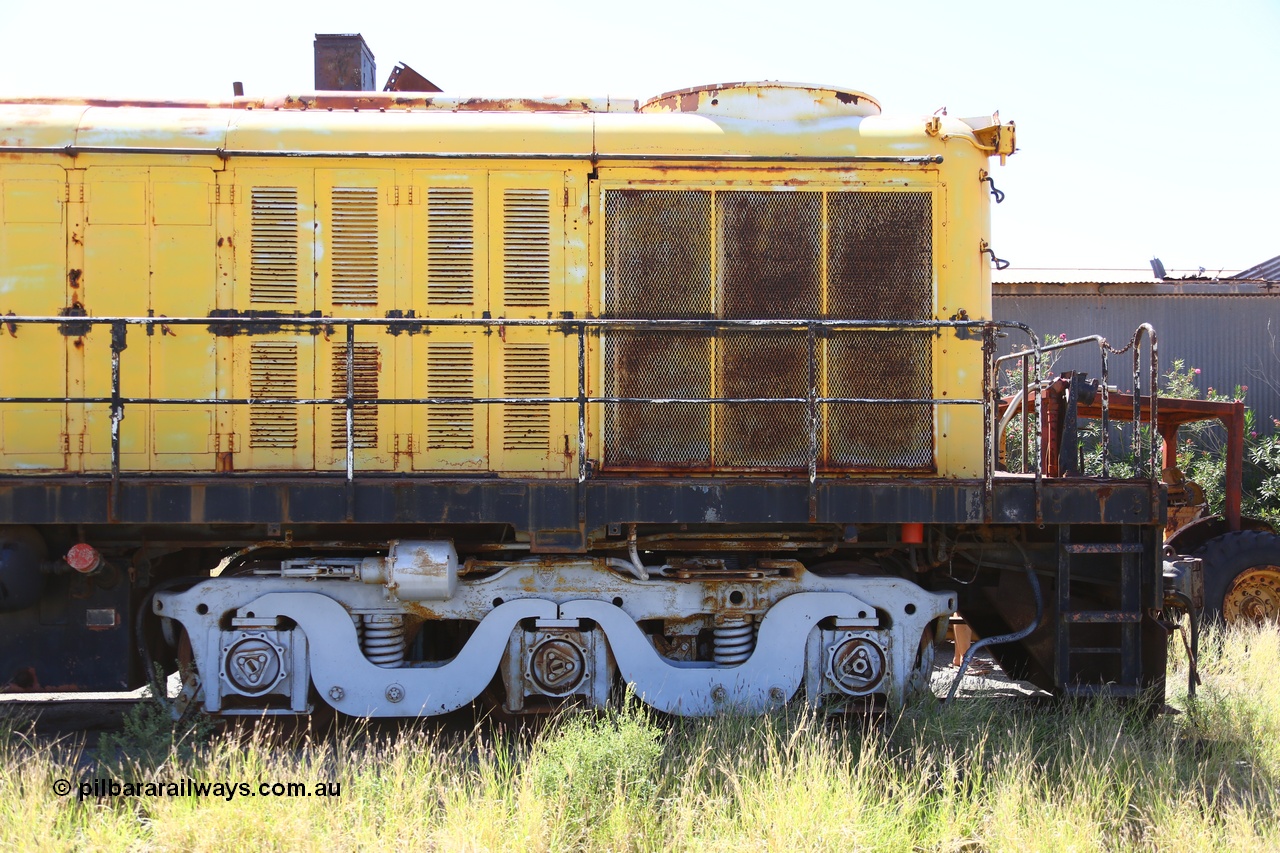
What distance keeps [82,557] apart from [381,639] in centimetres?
178

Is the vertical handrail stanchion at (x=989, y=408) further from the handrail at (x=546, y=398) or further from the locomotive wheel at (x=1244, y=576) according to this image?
the locomotive wheel at (x=1244, y=576)

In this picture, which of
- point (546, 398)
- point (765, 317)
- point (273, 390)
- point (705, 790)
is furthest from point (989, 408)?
point (273, 390)

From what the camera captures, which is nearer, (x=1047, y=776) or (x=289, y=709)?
(x=1047, y=776)

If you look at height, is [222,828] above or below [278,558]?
below

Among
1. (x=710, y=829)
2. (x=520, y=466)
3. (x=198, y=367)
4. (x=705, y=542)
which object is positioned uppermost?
(x=198, y=367)

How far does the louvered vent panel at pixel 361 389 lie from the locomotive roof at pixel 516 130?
130 cm

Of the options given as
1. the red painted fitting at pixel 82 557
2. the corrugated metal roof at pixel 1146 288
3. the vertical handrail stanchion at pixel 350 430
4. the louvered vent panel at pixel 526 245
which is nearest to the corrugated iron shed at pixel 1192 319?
the corrugated metal roof at pixel 1146 288

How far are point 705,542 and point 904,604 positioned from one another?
1290mm

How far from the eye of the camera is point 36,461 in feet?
19.5

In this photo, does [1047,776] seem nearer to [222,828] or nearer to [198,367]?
[222,828]

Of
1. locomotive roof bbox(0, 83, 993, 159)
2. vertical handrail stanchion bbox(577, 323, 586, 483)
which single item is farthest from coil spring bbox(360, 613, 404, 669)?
locomotive roof bbox(0, 83, 993, 159)

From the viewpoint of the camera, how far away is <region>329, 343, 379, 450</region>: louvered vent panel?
609 cm

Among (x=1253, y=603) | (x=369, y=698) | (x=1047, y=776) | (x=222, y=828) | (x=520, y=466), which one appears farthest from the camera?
(x=1253, y=603)

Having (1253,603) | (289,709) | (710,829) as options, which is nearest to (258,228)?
(289,709)
